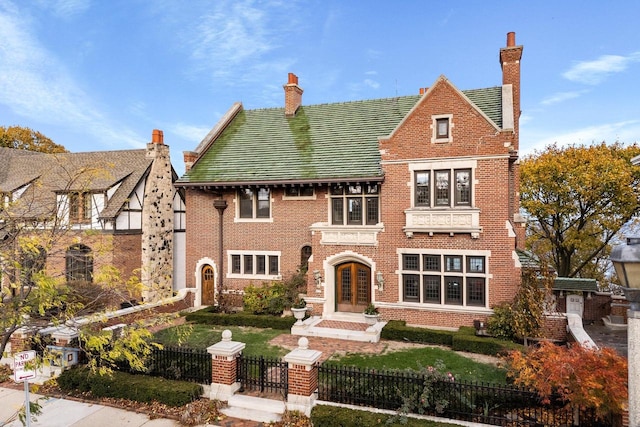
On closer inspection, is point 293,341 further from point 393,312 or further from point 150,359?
point 150,359

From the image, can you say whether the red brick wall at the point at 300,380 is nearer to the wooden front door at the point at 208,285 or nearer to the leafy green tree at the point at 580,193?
the wooden front door at the point at 208,285

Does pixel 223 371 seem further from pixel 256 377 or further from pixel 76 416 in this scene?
pixel 76 416

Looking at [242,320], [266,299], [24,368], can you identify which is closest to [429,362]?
[266,299]

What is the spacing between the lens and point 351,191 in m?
18.7

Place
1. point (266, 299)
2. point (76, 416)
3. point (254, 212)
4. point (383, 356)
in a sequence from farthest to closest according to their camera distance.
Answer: point (254, 212), point (266, 299), point (383, 356), point (76, 416)

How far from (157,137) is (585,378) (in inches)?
900

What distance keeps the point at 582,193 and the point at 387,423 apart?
78.6 ft

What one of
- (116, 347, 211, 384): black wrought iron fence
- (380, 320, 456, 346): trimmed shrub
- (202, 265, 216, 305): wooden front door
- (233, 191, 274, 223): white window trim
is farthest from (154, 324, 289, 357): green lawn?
(233, 191, 274, 223): white window trim

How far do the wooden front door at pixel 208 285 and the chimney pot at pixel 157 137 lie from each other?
809cm

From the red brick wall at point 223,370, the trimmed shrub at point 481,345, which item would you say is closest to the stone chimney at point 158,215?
the red brick wall at point 223,370

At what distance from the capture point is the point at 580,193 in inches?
1004

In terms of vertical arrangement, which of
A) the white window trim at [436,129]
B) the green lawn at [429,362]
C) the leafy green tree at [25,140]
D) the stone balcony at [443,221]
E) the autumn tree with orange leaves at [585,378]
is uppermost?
the leafy green tree at [25,140]

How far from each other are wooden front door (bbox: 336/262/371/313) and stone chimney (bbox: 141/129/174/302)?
986 centimetres

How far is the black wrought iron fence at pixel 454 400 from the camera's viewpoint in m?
8.58
